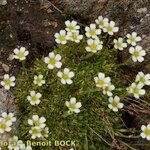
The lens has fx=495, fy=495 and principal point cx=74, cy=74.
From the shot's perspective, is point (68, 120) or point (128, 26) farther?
point (128, 26)

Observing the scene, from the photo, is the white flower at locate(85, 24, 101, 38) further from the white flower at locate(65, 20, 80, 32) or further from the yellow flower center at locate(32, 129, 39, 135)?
the yellow flower center at locate(32, 129, 39, 135)

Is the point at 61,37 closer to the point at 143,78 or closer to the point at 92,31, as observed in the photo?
the point at 92,31

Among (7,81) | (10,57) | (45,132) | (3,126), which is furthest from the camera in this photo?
(10,57)

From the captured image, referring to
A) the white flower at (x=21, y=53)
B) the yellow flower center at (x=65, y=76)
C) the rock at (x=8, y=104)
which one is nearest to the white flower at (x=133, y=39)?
the yellow flower center at (x=65, y=76)

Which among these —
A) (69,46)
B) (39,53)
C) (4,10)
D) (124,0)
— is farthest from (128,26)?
(4,10)

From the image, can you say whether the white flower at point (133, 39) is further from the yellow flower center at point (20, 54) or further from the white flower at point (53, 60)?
the yellow flower center at point (20, 54)

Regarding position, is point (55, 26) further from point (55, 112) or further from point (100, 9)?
point (55, 112)

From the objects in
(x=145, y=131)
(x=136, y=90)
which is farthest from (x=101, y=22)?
(x=145, y=131)

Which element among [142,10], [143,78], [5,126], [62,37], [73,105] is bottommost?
[5,126]
